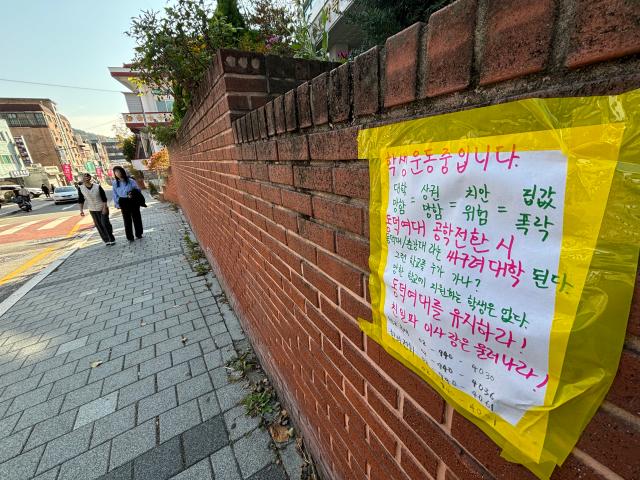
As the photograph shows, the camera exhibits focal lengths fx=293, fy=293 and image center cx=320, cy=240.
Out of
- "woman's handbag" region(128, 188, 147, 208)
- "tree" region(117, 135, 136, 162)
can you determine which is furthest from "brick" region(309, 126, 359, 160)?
"tree" region(117, 135, 136, 162)

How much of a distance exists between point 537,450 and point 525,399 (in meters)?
0.10

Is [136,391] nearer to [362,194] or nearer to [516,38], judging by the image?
[362,194]

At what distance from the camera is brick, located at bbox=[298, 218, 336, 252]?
113cm

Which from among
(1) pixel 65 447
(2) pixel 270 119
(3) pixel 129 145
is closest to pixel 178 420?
(1) pixel 65 447

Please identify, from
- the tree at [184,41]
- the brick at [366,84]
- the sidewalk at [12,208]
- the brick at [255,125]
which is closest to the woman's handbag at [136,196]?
the tree at [184,41]

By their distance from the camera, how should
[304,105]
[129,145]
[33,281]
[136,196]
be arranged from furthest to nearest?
[129,145] → [136,196] → [33,281] → [304,105]

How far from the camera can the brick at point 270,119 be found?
1.47 m

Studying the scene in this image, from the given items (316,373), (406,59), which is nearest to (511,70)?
(406,59)

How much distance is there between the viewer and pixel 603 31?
0.40 metres

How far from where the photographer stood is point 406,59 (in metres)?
0.69

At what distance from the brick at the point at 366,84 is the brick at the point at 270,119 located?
27.4 inches

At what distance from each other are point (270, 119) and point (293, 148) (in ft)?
1.04

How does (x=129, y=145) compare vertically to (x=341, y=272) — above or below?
above

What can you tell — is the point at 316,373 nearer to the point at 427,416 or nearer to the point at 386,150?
the point at 427,416
